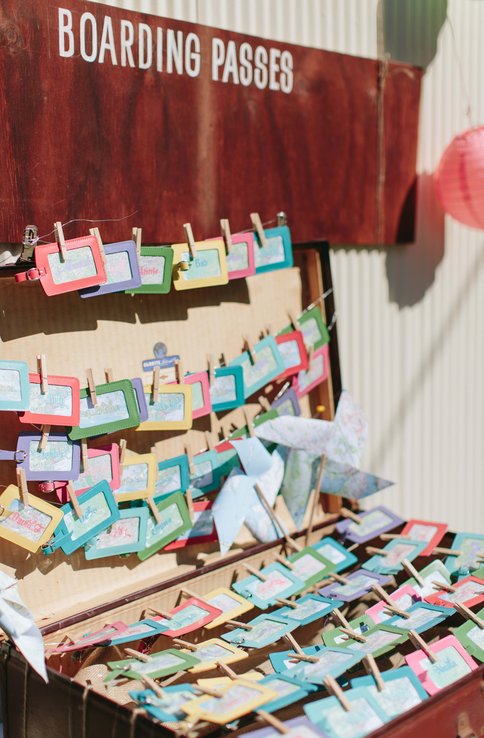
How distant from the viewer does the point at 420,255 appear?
317cm

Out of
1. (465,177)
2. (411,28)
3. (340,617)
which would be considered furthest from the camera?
(411,28)

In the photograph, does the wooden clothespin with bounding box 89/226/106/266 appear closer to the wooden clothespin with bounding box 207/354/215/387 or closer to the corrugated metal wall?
the wooden clothespin with bounding box 207/354/215/387

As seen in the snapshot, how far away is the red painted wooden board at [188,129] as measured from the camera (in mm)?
1910

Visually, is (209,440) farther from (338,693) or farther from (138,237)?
(338,693)

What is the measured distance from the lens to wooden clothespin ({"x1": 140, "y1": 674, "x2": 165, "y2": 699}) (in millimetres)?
1562

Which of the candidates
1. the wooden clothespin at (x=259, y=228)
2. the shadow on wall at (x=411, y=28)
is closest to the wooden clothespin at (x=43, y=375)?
the wooden clothespin at (x=259, y=228)

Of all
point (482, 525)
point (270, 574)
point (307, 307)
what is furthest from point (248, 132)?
point (482, 525)

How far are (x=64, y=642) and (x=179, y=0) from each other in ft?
5.39

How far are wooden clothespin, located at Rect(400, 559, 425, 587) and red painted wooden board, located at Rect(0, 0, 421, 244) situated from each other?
1.01m

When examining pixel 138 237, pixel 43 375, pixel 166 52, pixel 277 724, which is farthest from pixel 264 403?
pixel 277 724

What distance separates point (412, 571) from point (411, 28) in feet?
6.23

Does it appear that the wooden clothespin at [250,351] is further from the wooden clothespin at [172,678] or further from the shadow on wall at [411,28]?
the shadow on wall at [411,28]

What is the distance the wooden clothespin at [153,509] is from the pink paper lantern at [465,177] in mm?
1492

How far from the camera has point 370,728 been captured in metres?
1.55
